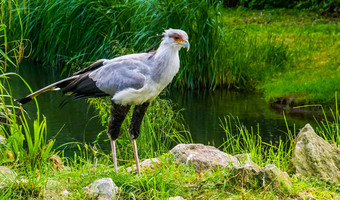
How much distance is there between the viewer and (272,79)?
11.1m

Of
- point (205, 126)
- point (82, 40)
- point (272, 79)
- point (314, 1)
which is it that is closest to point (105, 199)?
point (205, 126)

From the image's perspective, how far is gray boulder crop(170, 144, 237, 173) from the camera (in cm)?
467

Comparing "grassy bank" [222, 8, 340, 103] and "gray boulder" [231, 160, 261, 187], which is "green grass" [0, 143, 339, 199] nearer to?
"gray boulder" [231, 160, 261, 187]

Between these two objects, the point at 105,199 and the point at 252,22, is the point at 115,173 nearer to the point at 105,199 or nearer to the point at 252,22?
the point at 105,199

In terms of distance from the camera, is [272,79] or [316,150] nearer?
[316,150]

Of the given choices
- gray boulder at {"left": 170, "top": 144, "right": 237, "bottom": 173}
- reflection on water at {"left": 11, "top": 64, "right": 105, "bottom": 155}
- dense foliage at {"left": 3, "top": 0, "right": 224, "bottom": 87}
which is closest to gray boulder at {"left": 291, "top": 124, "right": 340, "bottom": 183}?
gray boulder at {"left": 170, "top": 144, "right": 237, "bottom": 173}

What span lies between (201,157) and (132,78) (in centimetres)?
94

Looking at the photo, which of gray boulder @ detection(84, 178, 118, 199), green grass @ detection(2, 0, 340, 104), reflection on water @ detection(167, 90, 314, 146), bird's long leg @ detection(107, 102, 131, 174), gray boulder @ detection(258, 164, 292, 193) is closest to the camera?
gray boulder @ detection(84, 178, 118, 199)

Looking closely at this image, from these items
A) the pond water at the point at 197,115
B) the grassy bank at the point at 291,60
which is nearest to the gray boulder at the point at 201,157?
the pond water at the point at 197,115

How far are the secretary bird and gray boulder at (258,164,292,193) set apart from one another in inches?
37.6

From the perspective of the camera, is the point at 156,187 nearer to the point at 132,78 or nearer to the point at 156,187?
the point at 156,187

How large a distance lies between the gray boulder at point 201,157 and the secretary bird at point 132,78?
1.53ft

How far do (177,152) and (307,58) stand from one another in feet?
24.0

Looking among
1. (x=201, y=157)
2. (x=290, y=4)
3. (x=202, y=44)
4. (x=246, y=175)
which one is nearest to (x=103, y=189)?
(x=246, y=175)
